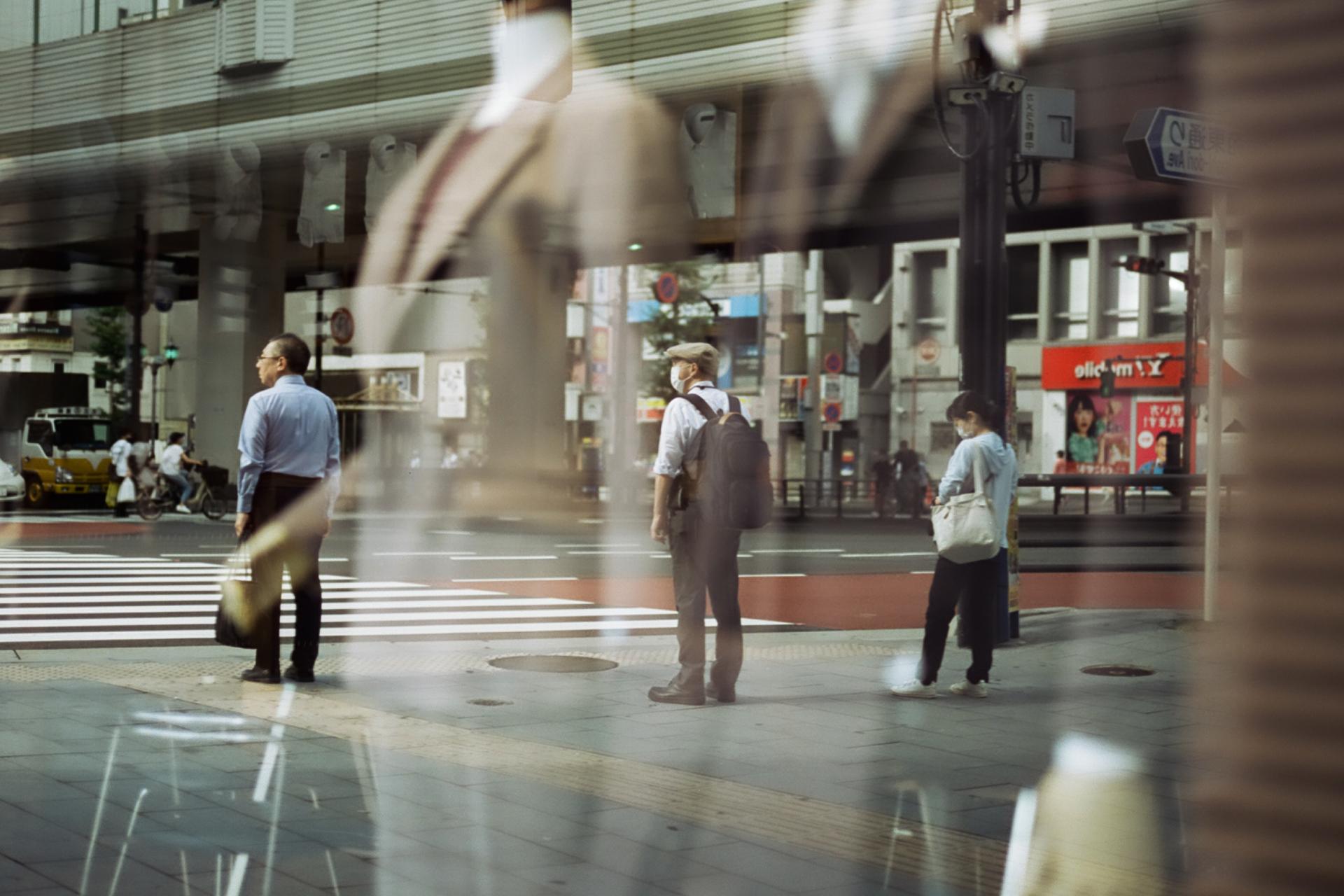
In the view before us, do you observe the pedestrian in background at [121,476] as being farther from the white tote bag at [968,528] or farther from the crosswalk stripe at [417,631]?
the white tote bag at [968,528]

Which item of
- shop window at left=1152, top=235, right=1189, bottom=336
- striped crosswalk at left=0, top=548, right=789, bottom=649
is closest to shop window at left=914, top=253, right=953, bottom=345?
shop window at left=1152, top=235, right=1189, bottom=336

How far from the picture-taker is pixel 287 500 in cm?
801

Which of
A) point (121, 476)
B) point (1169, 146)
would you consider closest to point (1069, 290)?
point (121, 476)

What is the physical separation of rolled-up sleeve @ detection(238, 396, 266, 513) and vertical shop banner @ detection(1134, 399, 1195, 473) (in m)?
45.3

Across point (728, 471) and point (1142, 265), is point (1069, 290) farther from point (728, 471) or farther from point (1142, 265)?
point (728, 471)

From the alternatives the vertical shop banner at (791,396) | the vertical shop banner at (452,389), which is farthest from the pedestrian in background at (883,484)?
the vertical shop banner at (452,389)

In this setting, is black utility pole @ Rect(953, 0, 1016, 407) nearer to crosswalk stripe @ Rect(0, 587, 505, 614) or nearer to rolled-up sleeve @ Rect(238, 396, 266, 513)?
rolled-up sleeve @ Rect(238, 396, 266, 513)

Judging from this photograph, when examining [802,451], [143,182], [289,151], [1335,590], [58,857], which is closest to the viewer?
[1335,590]

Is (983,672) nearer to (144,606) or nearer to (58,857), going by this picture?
(58,857)

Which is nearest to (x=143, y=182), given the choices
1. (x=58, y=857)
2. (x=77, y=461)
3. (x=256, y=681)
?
(x=77, y=461)

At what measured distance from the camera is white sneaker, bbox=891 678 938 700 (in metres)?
8.05

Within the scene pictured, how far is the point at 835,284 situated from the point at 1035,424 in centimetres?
1023

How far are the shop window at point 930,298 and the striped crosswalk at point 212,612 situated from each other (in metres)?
43.6

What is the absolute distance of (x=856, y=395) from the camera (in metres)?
55.9
